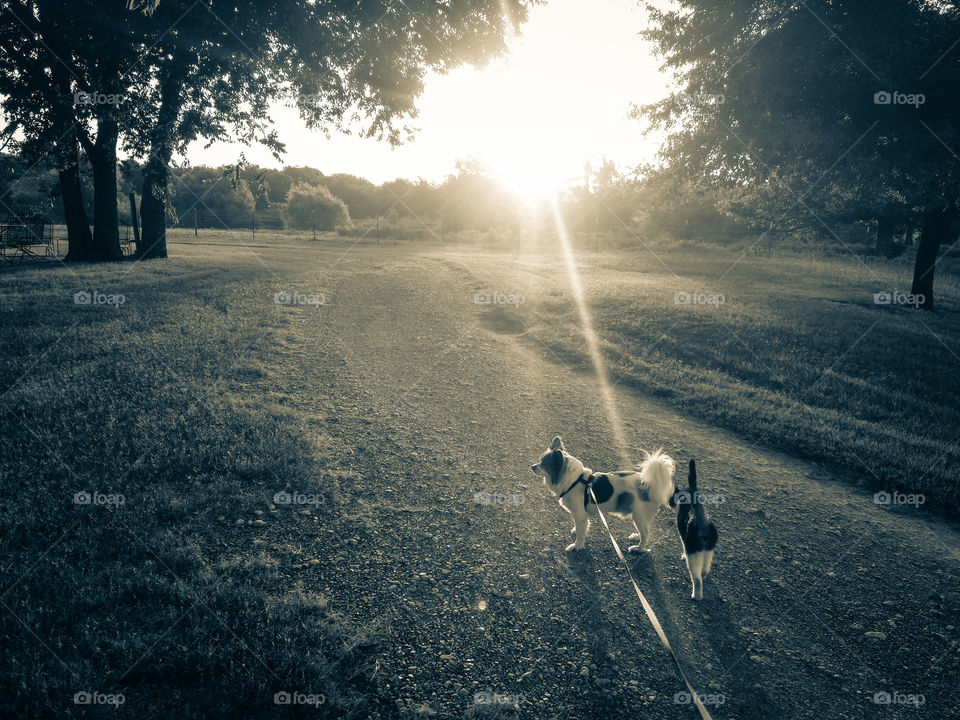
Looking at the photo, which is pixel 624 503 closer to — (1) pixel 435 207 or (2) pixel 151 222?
(2) pixel 151 222

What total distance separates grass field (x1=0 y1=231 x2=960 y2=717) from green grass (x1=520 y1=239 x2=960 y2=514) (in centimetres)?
6

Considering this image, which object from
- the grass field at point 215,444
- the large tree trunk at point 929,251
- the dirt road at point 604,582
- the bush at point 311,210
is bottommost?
the dirt road at point 604,582

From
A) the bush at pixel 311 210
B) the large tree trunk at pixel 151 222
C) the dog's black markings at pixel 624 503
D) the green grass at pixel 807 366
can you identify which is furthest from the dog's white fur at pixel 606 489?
the bush at pixel 311 210

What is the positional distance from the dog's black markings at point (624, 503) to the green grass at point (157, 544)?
238cm

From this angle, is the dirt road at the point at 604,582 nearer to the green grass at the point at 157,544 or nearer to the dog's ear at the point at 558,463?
the green grass at the point at 157,544

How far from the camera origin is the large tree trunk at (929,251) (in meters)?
17.8

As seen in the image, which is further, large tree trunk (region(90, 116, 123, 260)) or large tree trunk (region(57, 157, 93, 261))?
large tree trunk (region(57, 157, 93, 261))

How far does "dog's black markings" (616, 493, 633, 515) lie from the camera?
13.8ft

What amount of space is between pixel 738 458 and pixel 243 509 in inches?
244

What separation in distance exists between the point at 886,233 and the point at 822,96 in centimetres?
1650

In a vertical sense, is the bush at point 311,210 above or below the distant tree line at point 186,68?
above

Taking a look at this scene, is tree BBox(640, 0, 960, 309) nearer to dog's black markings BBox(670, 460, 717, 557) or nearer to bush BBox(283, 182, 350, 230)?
dog's black markings BBox(670, 460, 717, 557)

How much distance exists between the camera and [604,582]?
12.9ft

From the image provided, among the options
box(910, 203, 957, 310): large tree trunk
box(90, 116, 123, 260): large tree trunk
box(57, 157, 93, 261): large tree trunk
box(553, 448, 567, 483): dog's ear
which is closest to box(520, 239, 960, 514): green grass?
box(910, 203, 957, 310): large tree trunk
